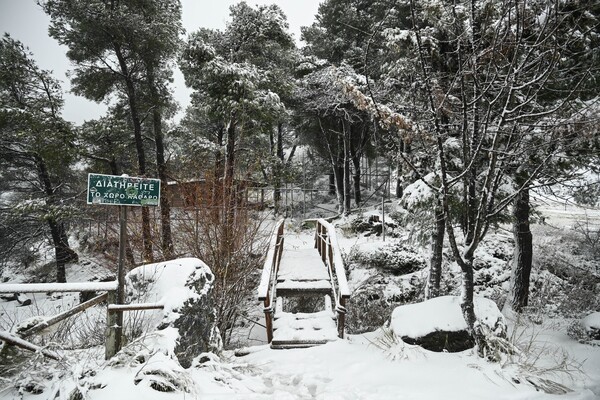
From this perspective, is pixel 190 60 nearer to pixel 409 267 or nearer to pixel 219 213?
pixel 219 213

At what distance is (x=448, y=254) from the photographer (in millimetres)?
9992

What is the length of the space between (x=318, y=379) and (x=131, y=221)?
597 cm

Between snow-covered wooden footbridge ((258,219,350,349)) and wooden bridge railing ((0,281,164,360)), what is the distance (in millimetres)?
1790

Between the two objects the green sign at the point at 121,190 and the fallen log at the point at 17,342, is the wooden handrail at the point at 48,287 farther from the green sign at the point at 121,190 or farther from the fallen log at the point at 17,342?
the green sign at the point at 121,190

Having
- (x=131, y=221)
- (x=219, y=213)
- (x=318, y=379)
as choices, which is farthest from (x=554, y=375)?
(x=131, y=221)

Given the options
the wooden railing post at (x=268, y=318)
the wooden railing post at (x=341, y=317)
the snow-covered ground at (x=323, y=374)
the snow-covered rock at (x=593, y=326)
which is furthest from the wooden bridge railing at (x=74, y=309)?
the snow-covered rock at (x=593, y=326)

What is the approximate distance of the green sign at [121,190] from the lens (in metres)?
3.00

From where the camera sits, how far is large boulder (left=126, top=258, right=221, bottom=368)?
317 cm

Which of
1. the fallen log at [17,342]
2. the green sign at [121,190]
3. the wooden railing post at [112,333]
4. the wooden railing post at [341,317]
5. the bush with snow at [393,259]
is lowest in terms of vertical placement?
the bush with snow at [393,259]

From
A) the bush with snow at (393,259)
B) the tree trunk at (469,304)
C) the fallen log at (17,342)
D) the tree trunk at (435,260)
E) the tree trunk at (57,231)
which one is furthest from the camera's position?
the tree trunk at (57,231)

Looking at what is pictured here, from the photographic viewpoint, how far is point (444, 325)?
390 cm

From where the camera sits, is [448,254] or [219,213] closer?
[219,213]

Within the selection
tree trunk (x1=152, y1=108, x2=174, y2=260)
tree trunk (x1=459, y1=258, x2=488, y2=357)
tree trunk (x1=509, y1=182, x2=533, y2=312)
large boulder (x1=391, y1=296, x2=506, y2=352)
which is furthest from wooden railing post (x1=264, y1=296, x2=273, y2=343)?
tree trunk (x1=509, y1=182, x2=533, y2=312)

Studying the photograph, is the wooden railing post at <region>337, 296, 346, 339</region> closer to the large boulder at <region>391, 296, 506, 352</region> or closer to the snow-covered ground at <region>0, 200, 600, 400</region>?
the snow-covered ground at <region>0, 200, 600, 400</region>
